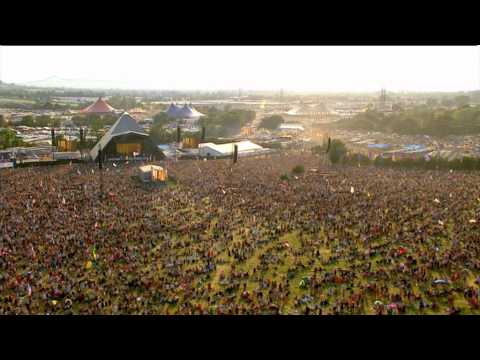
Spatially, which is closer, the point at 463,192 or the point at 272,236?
the point at 272,236

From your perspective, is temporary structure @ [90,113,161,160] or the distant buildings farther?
the distant buildings

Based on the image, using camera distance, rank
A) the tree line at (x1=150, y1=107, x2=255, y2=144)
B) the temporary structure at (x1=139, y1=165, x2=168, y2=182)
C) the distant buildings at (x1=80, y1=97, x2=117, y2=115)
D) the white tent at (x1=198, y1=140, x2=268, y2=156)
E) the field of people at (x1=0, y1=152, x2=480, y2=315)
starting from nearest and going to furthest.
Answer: the field of people at (x1=0, y1=152, x2=480, y2=315)
the temporary structure at (x1=139, y1=165, x2=168, y2=182)
the white tent at (x1=198, y1=140, x2=268, y2=156)
the tree line at (x1=150, y1=107, x2=255, y2=144)
the distant buildings at (x1=80, y1=97, x2=117, y2=115)

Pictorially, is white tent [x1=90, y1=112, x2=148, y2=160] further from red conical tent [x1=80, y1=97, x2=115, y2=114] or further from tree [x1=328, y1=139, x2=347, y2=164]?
red conical tent [x1=80, y1=97, x2=115, y2=114]

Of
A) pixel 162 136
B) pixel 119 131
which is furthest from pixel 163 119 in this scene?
pixel 119 131

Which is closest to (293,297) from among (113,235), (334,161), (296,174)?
(113,235)

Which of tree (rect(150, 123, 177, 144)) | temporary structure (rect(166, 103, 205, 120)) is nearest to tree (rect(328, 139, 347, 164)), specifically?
tree (rect(150, 123, 177, 144))

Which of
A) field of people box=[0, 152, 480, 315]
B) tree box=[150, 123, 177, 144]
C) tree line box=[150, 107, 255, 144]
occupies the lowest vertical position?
field of people box=[0, 152, 480, 315]
